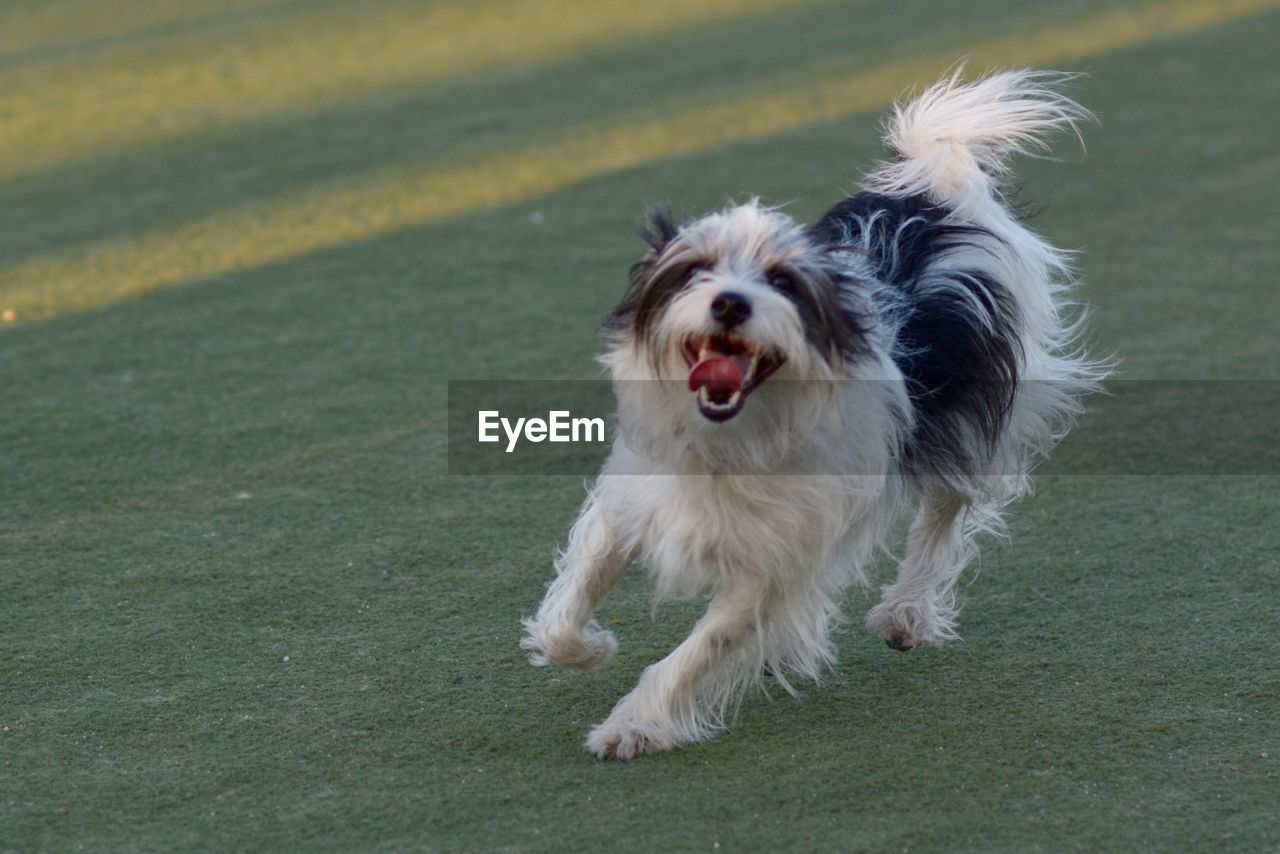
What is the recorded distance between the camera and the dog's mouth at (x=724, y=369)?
9.51 ft

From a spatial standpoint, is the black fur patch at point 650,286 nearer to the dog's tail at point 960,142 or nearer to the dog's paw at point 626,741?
the dog's paw at point 626,741

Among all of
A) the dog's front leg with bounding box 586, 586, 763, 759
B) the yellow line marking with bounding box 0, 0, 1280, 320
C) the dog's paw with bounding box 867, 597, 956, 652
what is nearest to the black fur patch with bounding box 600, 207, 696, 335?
the dog's front leg with bounding box 586, 586, 763, 759

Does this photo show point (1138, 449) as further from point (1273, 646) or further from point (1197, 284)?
point (1197, 284)

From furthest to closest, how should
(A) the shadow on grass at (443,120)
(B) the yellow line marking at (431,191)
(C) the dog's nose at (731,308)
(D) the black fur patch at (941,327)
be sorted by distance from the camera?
(A) the shadow on grass at (443,120)
(B) the yellow line marking at (431,191)
(D) the black fur patch at (941,327)
(C) the dog's nose at (731,308)

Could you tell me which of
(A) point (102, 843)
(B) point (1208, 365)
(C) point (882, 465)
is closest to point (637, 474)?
(C) point (882, 465)

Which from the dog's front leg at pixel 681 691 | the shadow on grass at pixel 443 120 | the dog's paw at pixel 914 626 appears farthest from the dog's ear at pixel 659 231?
the shadow on grass at pixel 443 120

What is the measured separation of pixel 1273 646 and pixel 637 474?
1505 millimetres

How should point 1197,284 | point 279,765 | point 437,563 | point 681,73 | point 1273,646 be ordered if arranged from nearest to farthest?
1. point 279,765
2. point 1273,646
3. point 437,563
4. point 1197,284
5. point 681,73

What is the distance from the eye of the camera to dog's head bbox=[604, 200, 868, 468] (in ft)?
9.42

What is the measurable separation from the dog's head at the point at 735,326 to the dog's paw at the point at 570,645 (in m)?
0.53

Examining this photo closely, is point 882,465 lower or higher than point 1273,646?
higher

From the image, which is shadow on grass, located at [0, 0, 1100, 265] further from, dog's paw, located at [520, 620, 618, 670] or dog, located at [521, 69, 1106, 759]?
dog, located at [521, 69, 1106, 759]

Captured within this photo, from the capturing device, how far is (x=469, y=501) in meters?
4.43

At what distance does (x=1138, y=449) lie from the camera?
4734 mm
